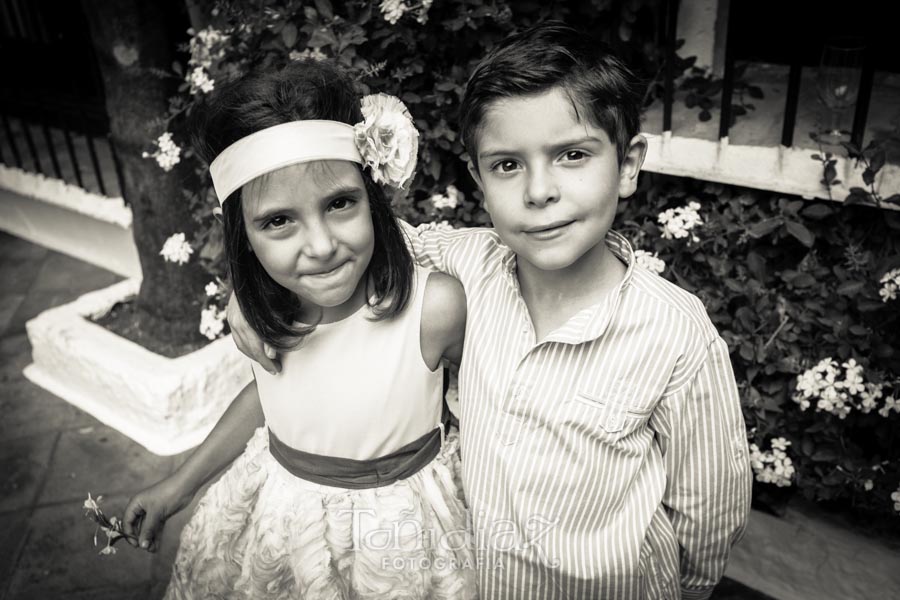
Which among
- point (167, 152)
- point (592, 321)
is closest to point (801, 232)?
point (592, 321)

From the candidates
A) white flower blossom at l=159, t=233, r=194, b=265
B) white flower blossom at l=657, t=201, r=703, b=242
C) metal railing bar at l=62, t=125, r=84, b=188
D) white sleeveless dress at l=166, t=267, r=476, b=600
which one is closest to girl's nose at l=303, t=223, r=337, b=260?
white sleeveless dress at l=166, t=267, r=476, b=600

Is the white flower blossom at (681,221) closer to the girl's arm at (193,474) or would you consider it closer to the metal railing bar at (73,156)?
the girl's arm at (193,474)

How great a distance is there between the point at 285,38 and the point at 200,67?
47cm

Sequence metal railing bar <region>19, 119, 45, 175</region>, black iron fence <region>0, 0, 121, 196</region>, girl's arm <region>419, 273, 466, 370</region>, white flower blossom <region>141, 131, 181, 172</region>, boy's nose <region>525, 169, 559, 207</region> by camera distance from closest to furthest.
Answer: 1. boy's nose <region>525, 169, 559, 207</region>
2. girl's arm <region>419, 273, 466, 370</region>
3. white flower blossom <region>141, 131, 181, 172</region>
4. black iron fence <region>0, 0, 121, 196</region>
5. metal railing bar <region>19, 119, 45, 175</region>

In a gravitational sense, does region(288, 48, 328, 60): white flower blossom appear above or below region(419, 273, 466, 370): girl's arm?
above

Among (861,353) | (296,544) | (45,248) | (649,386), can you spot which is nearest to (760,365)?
(861,353)

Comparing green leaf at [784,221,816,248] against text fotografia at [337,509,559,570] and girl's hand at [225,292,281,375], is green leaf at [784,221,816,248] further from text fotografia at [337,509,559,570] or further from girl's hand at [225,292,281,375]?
girl's hand at [225,292,281,375]

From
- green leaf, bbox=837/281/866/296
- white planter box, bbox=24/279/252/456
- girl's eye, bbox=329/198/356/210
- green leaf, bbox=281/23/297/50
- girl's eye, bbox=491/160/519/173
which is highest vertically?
girl's eye, bbox=491/160/519/173

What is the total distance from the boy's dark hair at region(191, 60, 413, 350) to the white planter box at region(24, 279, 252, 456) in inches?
63.3

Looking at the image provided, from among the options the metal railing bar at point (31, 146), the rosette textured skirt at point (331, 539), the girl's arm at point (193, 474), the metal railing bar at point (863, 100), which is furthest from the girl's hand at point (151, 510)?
the metal railing bar at point (31, 146)

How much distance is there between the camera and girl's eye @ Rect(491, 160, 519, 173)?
57.5 inches

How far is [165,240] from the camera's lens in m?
3.49

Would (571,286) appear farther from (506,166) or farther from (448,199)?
(448,199)

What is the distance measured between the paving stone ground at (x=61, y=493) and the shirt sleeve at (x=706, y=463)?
3.03 ft
